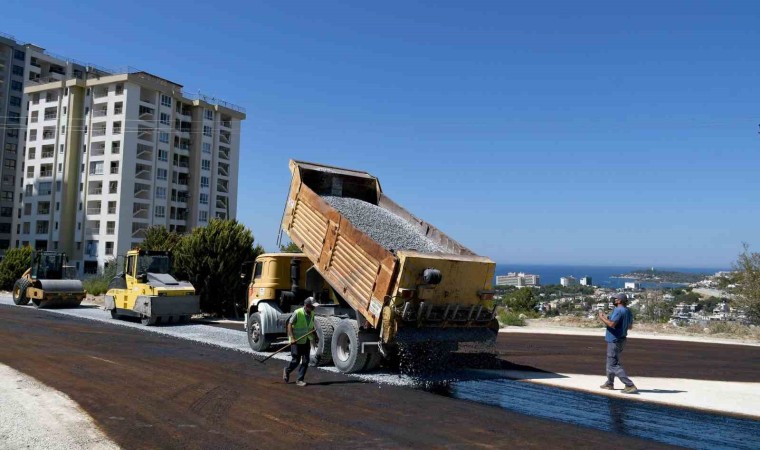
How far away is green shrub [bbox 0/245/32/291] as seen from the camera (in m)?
41.0

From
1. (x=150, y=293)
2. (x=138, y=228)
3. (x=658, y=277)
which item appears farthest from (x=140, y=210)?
(x=658, y=277)

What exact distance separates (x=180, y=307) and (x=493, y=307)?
12.5 metres

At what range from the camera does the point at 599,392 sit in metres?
10.5

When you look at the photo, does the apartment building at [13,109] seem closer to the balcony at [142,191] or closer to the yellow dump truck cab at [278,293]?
the balcony at [142,191]

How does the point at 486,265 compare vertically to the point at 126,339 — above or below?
above

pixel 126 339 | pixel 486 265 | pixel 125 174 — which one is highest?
pixel 125 174

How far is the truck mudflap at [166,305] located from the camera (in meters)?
20.0

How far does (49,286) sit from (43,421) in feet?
73.1

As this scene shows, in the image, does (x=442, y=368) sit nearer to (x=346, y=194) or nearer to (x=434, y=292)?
(x=434, y=292)

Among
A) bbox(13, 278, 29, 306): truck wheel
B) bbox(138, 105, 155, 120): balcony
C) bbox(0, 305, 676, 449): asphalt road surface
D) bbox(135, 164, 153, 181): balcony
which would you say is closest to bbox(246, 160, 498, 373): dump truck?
bbox(0, 305, 676, 449): asphalt road surface

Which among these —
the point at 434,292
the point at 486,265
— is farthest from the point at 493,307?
the point at 434,292

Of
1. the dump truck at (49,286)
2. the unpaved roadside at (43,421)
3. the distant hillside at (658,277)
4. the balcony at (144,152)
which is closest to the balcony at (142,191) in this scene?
the balcony at (144,152)

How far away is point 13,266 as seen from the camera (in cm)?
4138

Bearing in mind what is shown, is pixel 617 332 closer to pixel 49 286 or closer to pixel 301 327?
pixel 301 327
